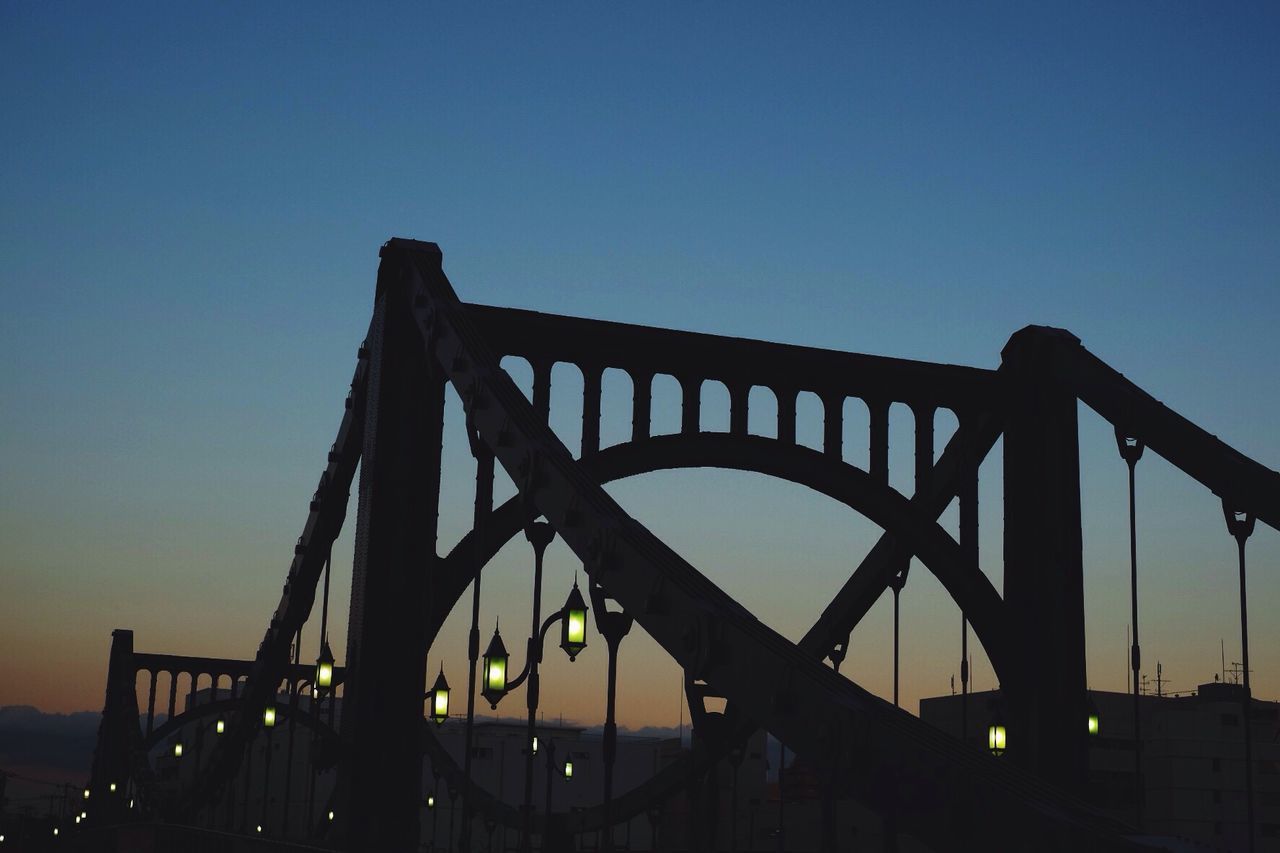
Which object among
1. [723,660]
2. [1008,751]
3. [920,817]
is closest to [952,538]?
[1008,751]

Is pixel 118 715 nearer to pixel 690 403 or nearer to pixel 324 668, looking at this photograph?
pixel 324 668

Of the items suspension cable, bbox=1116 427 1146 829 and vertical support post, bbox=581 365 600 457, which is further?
vertical support post, bbox=581 365 600 457

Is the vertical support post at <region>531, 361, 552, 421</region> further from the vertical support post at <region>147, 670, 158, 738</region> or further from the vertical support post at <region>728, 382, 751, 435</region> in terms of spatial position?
the vertical support post at <region>147, 670, 158, 738</region>

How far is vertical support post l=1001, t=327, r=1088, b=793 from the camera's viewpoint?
80.2 ft

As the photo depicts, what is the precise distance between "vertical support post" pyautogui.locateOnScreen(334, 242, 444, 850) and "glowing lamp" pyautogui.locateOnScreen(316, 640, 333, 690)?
5.93m

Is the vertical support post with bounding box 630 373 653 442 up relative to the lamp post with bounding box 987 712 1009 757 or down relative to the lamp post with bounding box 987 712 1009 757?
up

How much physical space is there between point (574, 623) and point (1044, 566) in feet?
32.9

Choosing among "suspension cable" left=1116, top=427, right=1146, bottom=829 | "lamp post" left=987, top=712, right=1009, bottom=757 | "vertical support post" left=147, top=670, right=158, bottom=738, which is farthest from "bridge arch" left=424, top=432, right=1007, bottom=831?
"vertical support post" left=147, top=670, right=158, bottom=738

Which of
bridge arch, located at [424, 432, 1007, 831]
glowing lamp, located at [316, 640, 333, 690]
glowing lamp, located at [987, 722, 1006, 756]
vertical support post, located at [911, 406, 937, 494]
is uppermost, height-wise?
vertical support post, located at [911, 406, 937, 494]

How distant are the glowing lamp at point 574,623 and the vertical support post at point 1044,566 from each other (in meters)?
9.36

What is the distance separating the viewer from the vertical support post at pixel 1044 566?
2445 centimetres

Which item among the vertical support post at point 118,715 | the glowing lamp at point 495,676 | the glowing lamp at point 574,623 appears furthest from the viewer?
the vertical support post at point 118,715

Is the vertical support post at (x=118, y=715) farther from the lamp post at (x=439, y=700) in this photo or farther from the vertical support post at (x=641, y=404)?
the vertical support post at (x=641, y=404)

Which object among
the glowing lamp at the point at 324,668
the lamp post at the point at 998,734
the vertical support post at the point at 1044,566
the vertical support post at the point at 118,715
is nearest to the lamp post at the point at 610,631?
the vertical support post at the point at 1044,566
